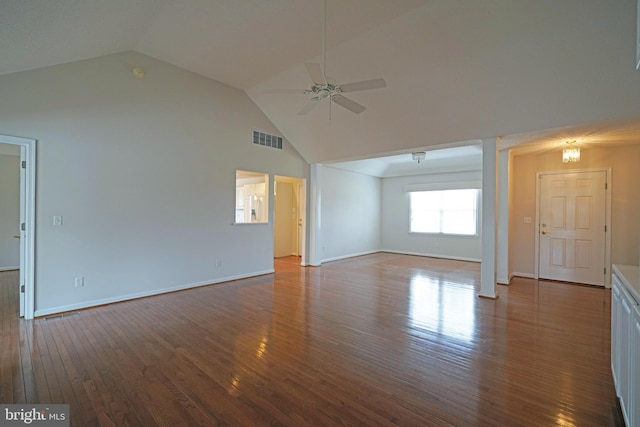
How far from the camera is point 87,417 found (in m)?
1.84

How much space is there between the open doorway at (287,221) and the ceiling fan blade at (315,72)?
5.30 metres

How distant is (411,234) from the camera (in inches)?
356

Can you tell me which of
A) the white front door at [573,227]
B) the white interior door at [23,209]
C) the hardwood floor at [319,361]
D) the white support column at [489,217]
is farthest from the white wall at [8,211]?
the white front door at [573,227]

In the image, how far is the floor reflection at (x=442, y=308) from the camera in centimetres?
333

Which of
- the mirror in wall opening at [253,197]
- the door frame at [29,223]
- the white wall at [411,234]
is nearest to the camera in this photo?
the door frame at [29,223]

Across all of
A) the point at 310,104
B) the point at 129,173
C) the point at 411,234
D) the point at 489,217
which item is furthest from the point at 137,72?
the point at 411,234

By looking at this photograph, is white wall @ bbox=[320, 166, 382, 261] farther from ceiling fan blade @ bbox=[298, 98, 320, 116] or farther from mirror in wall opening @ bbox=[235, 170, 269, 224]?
ceiling fan blade @ bbox=[298, 98, 320, 116]

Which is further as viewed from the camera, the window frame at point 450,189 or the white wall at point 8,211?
the window frame at point 450,189

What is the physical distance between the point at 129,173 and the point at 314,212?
3.85 meters

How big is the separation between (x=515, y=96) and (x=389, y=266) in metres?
4.49

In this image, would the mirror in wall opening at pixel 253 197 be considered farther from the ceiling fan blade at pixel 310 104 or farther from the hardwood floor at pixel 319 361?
the ceiling fan blade at pixel 310 104

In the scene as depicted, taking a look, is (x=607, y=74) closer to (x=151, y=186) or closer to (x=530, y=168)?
(x=530, y=168)

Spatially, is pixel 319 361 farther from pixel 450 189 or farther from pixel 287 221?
pixel 450 189

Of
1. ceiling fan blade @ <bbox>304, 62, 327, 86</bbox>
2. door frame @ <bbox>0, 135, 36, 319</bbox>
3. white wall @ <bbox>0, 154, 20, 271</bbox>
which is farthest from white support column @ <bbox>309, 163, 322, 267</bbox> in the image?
white wall @ <bbox>0, 154, 20, 271</bbox>
